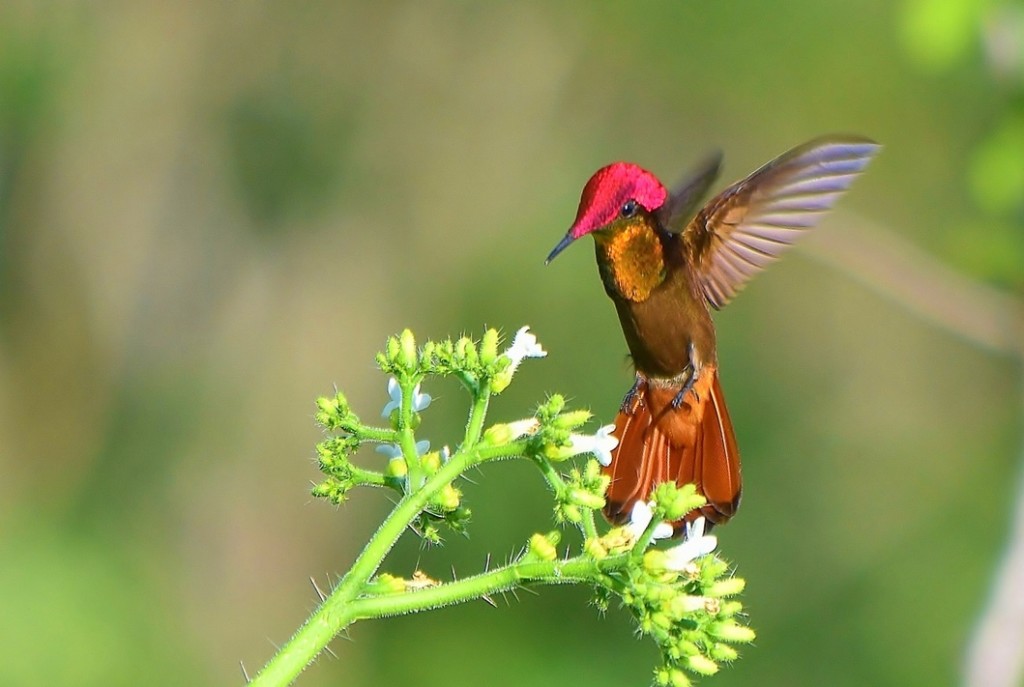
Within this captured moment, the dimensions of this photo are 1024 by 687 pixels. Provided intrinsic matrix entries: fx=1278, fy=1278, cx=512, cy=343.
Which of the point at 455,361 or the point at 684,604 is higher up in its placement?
the point at 455,361

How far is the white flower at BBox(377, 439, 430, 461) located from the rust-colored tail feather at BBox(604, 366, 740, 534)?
648 mm

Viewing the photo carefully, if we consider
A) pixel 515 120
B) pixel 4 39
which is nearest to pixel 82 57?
pixel 4 39

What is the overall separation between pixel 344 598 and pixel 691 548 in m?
0.69

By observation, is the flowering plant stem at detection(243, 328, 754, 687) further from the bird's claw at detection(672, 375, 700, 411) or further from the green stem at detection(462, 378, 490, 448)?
the bird's claw at detection(672, 375, 700, 411)

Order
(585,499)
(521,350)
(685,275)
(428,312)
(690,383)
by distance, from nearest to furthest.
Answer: (585,499) < (521,350) < (690,383) < (685,275) < (428,312)

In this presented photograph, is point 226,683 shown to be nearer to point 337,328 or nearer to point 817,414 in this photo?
point 337,328

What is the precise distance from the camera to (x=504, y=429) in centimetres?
249

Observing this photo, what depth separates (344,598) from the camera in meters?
2.15

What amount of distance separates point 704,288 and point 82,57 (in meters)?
5.23

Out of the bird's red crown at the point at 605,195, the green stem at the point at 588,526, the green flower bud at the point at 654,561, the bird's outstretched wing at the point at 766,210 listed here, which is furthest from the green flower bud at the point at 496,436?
the bird's outstretched wing at the point at 766,210

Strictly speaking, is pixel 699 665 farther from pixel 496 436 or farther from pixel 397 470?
pixel 397 470

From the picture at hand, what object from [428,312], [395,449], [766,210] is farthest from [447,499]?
[428,312]

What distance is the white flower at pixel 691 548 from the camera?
93.0 inches

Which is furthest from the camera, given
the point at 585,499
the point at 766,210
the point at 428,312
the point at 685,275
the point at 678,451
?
the point at 428,312
